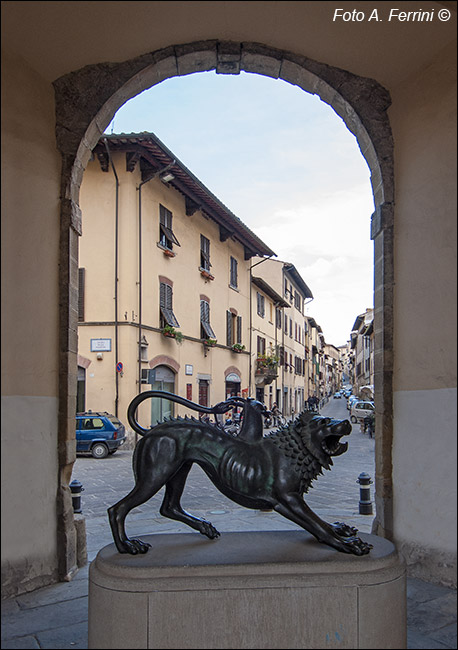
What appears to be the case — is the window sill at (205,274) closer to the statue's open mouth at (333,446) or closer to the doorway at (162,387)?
the doorway at (162,387)

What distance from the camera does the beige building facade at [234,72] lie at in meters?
3.59

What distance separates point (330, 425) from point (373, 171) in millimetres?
2390

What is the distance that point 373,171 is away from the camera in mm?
4684

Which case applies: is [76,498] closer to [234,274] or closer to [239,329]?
[234,274]

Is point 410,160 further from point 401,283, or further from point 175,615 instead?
point 175,615

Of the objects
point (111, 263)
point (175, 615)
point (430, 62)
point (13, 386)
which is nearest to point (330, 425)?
point (175, 615)

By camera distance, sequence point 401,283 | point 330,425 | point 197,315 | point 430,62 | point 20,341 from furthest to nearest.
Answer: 1. point 197,315
2. point 401,283
3. point 430,62
4. point 20,341
5. point 330,425

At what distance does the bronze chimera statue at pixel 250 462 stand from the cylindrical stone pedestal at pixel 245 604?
26 cm

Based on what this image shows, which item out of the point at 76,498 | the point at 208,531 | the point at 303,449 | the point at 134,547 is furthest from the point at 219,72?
the point at 76,498

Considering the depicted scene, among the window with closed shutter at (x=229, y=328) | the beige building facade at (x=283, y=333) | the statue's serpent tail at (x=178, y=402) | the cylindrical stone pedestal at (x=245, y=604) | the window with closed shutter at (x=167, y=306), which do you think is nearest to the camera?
the cylindrical stone pedestal at (x=245, y=604)

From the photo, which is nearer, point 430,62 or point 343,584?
point 343,584

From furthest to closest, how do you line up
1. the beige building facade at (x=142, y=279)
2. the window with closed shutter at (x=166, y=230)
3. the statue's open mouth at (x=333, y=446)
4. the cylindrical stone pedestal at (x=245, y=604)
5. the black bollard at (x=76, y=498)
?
the window with closed shutter at (x=166, y=230)
the beige building facade at (x=142, y=279)
the black bollard at (x=76, y=498)
the statue's open mouth at (x=333, y=446)
the cylindrical stone pedestal at (x=245, y=604)

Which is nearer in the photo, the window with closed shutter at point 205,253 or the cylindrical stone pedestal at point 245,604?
the cylindrical stone pedestal at point 245,604

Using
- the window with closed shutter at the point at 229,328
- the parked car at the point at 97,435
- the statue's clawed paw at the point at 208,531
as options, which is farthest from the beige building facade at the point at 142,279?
the statue's clawed paw at the point at 208,531
